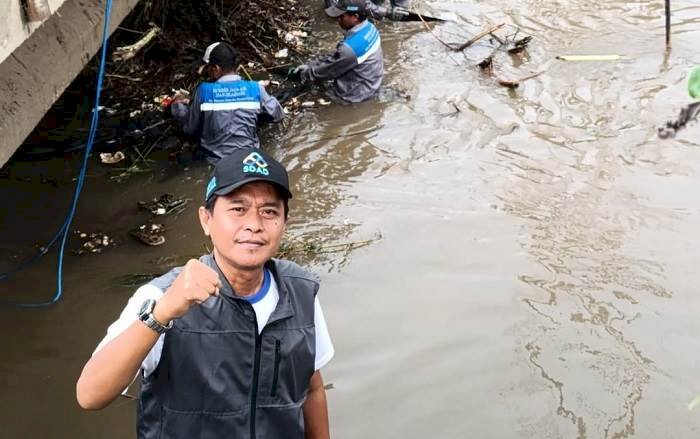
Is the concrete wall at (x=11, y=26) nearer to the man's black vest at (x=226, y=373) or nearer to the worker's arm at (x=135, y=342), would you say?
the man's black vest at (x=226, y=373)

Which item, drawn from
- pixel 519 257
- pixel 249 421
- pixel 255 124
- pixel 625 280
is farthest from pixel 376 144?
pixel 249 421

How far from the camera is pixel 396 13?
9742mm

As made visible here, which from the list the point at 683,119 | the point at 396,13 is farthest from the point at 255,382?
the point at 396,13

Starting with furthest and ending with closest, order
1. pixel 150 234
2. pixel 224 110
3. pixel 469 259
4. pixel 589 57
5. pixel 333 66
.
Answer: pixel 589 57 < pixel 333 66 < pixel 224 110 < pixel 150 234 < pixel 469 259

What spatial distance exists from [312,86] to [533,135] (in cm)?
251

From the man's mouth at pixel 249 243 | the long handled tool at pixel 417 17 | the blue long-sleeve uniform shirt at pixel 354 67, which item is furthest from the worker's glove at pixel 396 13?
the man's mouth at pixel 249 243

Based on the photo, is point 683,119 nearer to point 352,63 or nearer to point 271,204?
point 271,204

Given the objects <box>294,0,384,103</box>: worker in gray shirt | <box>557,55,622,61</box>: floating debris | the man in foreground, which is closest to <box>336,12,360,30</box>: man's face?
<box>294,0,384,103</box>: worker in gray shirt

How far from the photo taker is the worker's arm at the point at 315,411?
240 centimetres

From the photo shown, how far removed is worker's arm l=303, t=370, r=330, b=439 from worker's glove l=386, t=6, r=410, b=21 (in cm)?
804

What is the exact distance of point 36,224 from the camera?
18.3ft

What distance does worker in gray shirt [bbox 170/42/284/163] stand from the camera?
5879mm

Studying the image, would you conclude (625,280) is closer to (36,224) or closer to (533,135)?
(533,135)

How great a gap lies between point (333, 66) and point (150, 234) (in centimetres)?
305
